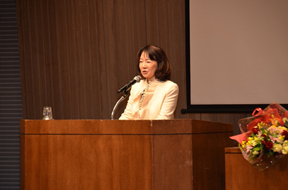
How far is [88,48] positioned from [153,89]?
1881 millimetres

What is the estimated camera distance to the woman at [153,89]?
2.99 m

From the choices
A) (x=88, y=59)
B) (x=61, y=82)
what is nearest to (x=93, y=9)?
(x=88, y=59)

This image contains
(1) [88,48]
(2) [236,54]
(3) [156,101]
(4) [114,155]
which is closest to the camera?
(4) [114,155]

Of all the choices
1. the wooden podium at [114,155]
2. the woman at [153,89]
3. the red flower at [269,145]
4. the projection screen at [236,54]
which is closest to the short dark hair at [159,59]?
the woman at [153,89]

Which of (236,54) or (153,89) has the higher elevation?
(236,54)

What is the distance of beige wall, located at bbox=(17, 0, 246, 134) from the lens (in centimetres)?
448

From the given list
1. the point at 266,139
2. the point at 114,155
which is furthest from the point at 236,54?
the point at 114,155

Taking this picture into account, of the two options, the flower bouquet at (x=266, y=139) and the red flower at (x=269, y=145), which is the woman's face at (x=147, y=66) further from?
the red flower at (x=269, y=145)

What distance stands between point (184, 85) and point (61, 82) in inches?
61.8

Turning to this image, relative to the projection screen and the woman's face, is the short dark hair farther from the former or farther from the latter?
the projection screen

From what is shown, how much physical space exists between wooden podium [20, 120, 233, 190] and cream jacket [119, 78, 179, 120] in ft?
1.89

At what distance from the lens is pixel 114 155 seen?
2.20 metres

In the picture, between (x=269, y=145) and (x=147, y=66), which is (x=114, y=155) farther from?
(x=147, y=66)

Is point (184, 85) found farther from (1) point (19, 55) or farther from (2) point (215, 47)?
(1) point (19, 55)
